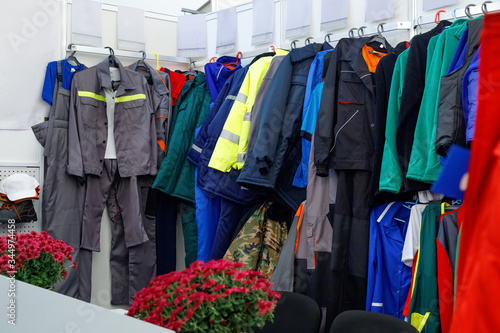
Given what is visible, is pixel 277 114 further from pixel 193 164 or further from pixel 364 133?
pixel 193 164

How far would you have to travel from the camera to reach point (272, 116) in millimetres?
Answer: 3125

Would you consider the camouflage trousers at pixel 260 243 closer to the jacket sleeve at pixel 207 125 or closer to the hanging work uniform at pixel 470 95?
the jacket sleeve at pixel 207 125

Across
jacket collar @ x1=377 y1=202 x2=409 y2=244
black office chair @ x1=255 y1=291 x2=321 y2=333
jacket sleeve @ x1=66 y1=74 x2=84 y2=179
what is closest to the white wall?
jacket sleeve @ x1=66 y1=74 x2=84 y2=179

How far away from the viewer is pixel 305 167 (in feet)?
10.1

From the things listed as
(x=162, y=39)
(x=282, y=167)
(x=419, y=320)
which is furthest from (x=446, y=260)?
(x=162, y=39)

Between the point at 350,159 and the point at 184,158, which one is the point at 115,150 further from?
the point at 350,159

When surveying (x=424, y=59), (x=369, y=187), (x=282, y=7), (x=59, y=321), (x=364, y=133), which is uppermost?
(x=282, y=7)

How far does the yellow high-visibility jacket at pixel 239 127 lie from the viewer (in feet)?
10.7

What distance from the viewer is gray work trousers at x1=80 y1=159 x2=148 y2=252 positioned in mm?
3643

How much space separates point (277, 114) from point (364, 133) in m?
0.54

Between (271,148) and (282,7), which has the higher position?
(282,7)

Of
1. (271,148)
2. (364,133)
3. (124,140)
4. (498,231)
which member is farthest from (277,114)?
(498,231)

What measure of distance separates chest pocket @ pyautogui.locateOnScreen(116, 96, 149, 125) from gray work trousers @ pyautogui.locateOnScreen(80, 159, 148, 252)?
297 millimetres

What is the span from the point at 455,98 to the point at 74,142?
7.61 ft
